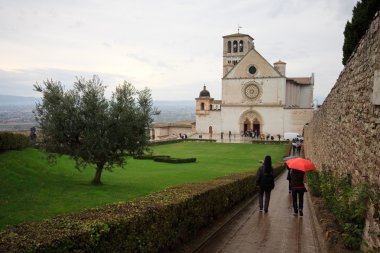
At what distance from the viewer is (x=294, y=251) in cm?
820

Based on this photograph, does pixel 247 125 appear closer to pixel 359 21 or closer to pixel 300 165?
pixel 359 21

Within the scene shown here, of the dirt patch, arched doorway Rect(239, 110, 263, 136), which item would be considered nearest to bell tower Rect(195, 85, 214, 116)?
arched doorway Rect(239, 110, 263, 136)

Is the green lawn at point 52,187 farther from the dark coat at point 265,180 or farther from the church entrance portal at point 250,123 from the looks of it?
the church entrance portal at point 250,123

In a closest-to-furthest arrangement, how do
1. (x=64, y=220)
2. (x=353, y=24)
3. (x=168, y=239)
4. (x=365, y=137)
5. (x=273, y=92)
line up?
(x=64, y=220) → (x=365, y=137) → (x=168, y=239) → (x=353, y=24) → (x=273, y=92)

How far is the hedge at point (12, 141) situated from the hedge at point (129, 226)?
13.1 metres

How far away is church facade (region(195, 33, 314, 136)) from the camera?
64875 mm

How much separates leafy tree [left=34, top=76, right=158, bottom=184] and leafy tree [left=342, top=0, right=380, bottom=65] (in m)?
9.67

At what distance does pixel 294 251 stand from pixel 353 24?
10.4 m

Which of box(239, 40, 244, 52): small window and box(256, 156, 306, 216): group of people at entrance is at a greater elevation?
box(239, 40, 244, 52): small window

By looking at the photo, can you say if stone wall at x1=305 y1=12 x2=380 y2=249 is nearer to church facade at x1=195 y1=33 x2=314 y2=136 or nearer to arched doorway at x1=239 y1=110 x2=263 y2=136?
church facade at x1=195 y1=33 x2=314 y2=136

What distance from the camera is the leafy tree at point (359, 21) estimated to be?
13250 millimetres

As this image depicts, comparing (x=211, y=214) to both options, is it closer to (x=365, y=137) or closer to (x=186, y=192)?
(x=186, y=192)

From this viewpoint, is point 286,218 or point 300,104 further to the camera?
point 300,104

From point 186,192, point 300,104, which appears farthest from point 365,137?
point 300,104
